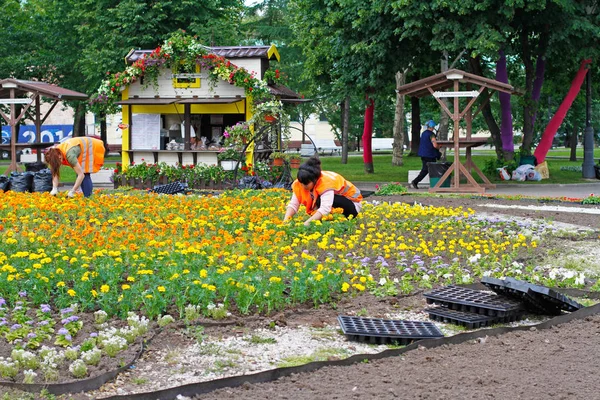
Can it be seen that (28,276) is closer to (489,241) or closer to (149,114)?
(489,241)

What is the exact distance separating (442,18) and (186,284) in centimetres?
1811

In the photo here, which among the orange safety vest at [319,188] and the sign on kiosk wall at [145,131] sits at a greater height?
the sign on kiosk wall at [145,131]

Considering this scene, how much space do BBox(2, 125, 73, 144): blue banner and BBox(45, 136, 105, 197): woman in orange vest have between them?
3760cm

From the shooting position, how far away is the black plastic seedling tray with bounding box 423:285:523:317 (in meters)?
7.55

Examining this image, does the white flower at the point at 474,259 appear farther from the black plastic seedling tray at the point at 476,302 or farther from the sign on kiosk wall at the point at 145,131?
the sign on kiosk wall at the point at 145,131

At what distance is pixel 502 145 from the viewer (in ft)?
96.3

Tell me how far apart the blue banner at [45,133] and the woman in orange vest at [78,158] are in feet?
123

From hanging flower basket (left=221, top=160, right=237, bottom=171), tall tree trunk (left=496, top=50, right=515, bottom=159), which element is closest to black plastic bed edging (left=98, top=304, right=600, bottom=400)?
hanging flower basket (left=221, top=160, right=237, bottom=171)

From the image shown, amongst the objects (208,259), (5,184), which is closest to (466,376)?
(208,259)

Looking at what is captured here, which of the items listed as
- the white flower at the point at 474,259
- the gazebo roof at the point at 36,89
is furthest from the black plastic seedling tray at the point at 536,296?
the gazebo roof at the point at 36,89

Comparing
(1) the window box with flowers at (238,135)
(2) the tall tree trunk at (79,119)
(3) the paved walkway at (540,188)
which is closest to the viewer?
(3) the paved walkway at (540,188)

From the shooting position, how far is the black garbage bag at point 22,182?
796 inches

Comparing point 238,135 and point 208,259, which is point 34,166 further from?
Answer: point 208,259

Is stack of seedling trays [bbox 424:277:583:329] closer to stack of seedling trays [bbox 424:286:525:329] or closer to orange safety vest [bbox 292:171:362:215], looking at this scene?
stack of seedling trays [bbox 424:286:525:329]
